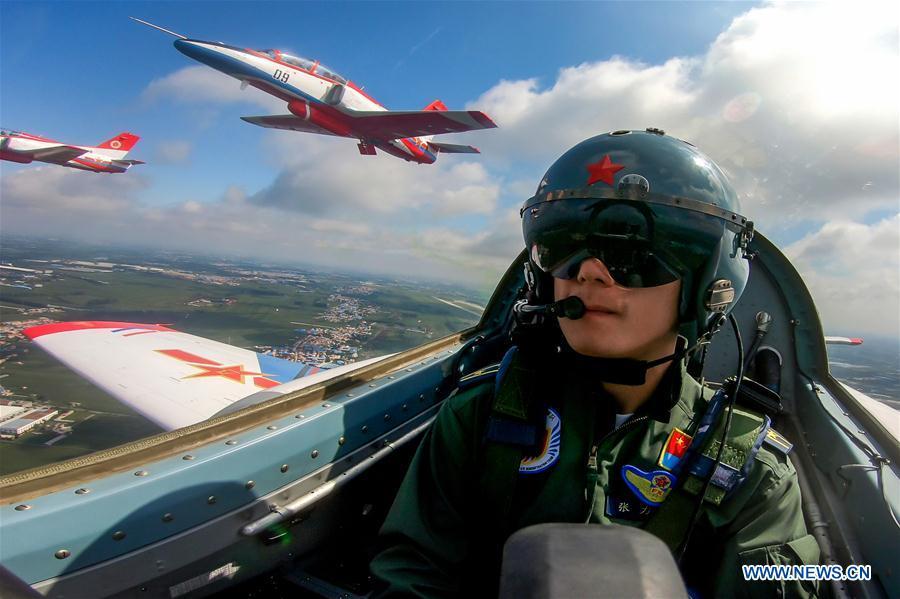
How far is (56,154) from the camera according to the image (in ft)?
58.9

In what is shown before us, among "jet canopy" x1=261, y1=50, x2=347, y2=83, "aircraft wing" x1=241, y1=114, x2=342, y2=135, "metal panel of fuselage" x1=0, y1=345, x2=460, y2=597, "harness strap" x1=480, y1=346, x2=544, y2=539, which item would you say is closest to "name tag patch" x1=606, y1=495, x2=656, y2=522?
"harness strap" x1=480, y1=346, x2=544, y2=539

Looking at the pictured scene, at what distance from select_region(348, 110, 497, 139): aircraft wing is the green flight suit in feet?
50.7

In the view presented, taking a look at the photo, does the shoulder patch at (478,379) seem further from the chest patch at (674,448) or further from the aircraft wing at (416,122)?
the aircraft wing at (416,122)

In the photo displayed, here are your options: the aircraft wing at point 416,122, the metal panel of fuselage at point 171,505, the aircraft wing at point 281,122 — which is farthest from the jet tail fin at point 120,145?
the metal panel of fuselage at point 171,505

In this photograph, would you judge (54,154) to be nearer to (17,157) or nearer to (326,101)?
(17,157)

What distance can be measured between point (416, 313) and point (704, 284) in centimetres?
3269

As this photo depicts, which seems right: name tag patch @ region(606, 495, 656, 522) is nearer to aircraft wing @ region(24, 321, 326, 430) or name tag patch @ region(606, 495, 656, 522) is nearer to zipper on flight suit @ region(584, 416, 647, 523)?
zipper on flight suit @ region(584, 416, 647, 523)

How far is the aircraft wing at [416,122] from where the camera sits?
15.2m

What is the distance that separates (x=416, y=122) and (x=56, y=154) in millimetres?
15109

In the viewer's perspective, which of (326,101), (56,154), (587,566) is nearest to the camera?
(587,566)

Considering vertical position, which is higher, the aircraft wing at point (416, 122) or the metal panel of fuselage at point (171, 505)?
the aircraft wing at point (416, 122)

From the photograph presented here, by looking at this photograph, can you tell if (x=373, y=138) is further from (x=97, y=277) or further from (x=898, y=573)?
(x=97, y=277)

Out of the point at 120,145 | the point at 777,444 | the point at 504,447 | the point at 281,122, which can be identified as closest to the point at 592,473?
the point at 504,447

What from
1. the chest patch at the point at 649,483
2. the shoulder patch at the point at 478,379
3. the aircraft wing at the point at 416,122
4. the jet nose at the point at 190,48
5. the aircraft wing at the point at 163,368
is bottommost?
the aircraft wing at the point at 163,368
